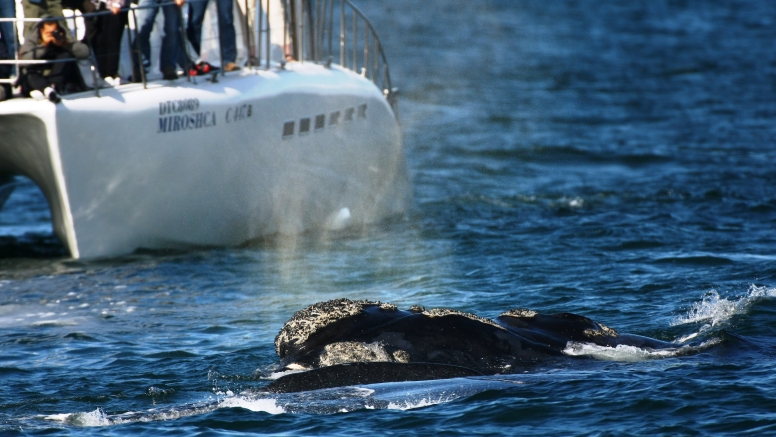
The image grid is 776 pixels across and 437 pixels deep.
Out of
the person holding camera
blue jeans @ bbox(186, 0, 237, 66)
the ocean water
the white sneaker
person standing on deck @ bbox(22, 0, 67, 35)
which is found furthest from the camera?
blue jeans @ bbox(186, 0, 237, 66)

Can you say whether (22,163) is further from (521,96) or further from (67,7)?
(521,96)

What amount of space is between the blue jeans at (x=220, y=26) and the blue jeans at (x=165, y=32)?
1.29ft

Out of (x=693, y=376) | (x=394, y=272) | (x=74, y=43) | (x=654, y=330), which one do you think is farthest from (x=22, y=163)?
(x=693, y=376)

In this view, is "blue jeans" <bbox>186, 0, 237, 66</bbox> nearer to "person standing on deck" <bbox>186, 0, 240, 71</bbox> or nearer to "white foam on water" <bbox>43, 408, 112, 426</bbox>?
"person standing on deck" <bbox>186, 0, 240, 71</bbox>

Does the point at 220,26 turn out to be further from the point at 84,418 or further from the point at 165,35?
the point at 84,418

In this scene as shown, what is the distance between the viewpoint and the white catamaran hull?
14.3 meters

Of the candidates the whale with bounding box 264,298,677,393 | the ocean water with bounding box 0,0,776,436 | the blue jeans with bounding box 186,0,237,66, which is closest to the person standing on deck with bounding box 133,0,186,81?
the blue jeans with bounding box 186,0,237,66

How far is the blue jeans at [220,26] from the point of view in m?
15.4

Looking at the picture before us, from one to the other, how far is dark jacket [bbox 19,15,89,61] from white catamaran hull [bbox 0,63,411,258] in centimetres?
57

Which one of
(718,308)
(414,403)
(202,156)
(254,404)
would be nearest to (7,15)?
(202,156)

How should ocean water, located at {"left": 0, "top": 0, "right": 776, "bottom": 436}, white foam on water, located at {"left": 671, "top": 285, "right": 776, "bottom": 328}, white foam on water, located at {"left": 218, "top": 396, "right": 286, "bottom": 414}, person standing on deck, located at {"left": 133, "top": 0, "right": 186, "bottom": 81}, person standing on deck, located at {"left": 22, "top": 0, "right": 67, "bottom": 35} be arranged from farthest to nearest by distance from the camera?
person standing on deck, located at {"left": 133, "top": 0, "right": 186, "bottom": 81} < person standing on deck, located at {"left": 22, "top": 0, "right": 67, "bottom": 35} < white foam on water, located at {"left": 671, "top": 285, "right": 776, "bottom": 328} < white foam on water, located at {"left": 218, "top": 396, "right": 286, "bottom": 414} < ocean water, located at {"left": 0, "top": 0, "right": 776, "bottom": 436}

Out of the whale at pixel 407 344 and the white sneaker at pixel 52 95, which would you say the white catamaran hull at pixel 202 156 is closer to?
the white sneaker at pixel 52 95

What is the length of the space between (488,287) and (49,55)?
5939mm

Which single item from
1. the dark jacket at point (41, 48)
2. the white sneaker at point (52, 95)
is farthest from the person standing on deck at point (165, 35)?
the white sneaker at point (52, 95)
